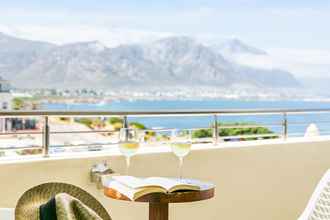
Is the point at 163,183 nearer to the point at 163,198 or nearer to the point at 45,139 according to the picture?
the point at 163,198

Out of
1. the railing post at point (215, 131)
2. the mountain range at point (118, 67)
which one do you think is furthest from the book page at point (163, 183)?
the mountain range at point (118, 67)

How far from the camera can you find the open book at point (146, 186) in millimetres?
2311

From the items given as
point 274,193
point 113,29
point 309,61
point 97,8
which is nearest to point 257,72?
point 309,61

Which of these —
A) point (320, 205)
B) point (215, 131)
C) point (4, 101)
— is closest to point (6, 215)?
point (320, 205)

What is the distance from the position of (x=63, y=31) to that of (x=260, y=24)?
336 inches

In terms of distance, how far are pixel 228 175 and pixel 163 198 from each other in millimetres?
1634

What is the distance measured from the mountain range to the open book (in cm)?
522

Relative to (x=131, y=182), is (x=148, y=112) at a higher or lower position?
higher

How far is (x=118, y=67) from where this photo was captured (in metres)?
13.1

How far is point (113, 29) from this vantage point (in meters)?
22.2

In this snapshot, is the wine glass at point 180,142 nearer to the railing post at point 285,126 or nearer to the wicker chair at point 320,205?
the wicker chair at point 320,205

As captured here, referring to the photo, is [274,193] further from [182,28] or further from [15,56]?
[182,28]

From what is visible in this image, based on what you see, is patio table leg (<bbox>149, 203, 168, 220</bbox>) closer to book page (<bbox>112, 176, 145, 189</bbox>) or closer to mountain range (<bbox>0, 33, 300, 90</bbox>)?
book page (<bbox>112, 176, 145, 189</bbox>)

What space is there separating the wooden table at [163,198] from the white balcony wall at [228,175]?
0.73 meters
